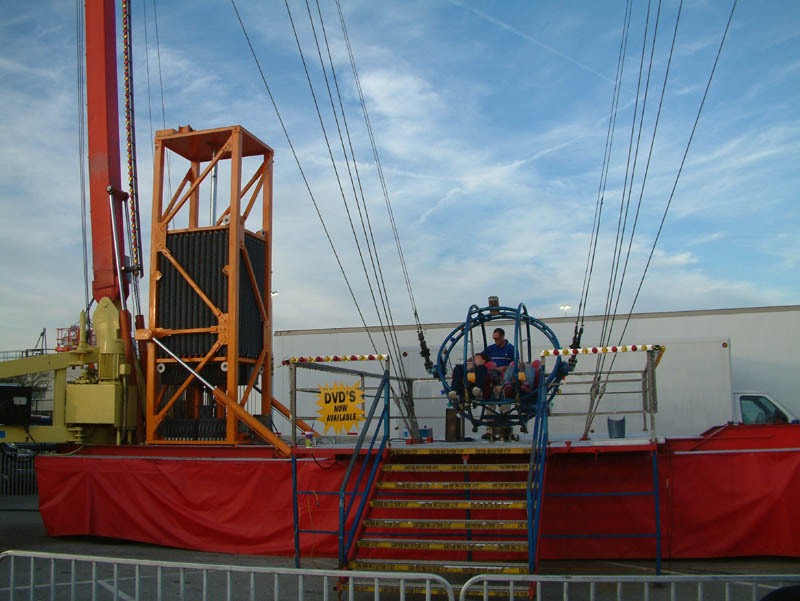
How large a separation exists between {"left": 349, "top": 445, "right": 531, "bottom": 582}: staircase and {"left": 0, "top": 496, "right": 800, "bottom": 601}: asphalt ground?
738mm

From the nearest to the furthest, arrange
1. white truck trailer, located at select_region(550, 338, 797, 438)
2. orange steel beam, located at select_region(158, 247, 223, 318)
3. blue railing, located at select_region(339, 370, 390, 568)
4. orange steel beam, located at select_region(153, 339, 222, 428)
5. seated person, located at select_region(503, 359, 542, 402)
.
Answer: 1. blue railing, located at select_region(339, 370, 390, 568)
2. seated person, located at select_region(503, 359, 542, 402)
3. orange steel beam, located at select_region(153, 339, 222, 428)
4. orange steel beam, located at select_region(158, 247, 223, 318)
5. white truck trailer, located at select_region(550, 338, 797, 438)

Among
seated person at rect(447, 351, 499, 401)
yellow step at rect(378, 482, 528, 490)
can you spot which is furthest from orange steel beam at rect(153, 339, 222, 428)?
yellow step at rect(378, 482, 528, 490)

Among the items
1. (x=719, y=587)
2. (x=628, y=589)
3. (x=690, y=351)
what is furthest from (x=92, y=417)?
(x=690, y=351)

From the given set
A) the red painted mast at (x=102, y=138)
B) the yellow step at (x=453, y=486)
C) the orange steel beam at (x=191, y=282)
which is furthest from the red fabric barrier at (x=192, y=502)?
the red painted mast at (x=102, y=138)

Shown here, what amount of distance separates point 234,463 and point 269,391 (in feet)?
9.25

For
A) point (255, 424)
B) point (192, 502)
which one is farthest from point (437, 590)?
point (192, 502)

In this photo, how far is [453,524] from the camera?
7.79 m

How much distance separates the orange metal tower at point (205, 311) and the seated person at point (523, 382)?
14.1 ft

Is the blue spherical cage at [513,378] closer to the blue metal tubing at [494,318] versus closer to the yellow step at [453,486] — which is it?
the blue metal tubing at [494,318]

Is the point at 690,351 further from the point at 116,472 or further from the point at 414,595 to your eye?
the point at 116,472

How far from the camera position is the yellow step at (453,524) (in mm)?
7530

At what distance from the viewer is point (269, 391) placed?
13.4 m

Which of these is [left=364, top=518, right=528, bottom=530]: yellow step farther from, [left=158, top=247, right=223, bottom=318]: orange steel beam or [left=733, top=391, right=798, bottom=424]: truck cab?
[left=733, top=391, right=798, bottom=424]: truck cab

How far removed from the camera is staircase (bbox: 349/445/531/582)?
24.6 feet
